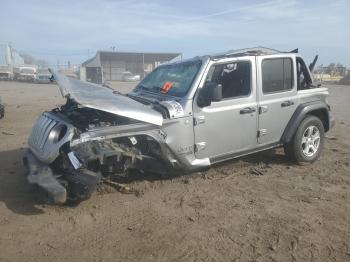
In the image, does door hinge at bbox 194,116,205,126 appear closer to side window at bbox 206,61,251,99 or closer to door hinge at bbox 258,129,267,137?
side window at bbox 206,61,251,99

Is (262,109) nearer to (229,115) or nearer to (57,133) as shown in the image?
(229,115)

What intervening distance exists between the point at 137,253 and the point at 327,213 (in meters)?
2.36

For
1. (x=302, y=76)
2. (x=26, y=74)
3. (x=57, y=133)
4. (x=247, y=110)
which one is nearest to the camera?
(x=57, y=133)

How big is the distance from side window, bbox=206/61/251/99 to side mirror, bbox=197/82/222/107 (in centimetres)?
50

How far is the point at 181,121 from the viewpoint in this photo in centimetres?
502

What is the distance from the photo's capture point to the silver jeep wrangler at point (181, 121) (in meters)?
4.45

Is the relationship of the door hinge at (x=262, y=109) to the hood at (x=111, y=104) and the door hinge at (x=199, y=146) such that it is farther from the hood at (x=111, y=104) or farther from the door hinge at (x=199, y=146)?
the hood at (x=111, y=104)

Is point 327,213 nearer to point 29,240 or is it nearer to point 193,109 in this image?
point 193,109

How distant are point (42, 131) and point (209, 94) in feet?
7.49

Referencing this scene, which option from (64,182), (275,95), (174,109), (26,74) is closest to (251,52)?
(275,95)

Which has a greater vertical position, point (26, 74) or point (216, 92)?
point (26, 74)

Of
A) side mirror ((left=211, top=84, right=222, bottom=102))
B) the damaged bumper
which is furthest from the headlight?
side mirror ((left=211, top=84, right=222, bottom=102))

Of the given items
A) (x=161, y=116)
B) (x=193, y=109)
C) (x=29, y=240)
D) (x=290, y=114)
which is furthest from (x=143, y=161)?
(x=290, y=114)

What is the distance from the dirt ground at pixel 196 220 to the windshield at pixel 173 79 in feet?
4.44
